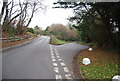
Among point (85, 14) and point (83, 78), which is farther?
point (85, 14)

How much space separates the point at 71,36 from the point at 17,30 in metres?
29.1

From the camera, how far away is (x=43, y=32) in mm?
77375

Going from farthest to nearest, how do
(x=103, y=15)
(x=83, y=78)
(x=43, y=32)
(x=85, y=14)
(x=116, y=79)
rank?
(x=43, y=32), (x=85, y=14), (x=103, y=15), (x=83, y=78), (x=116, y=79)

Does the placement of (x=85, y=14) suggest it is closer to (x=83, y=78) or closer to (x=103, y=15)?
(x=103, y=15)

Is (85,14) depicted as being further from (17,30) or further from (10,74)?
(17,30)

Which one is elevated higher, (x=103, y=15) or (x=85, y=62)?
(x=103, y=15)

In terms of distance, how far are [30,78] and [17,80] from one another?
46cm

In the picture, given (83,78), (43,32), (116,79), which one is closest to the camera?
(116,79)

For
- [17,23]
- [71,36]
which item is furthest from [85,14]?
[71,36]

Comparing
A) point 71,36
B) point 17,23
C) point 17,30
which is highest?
point 17,23

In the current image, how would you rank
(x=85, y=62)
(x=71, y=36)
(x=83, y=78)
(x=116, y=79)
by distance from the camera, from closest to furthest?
(x=116, y=79) < (x=83, y=78) < (x=85, y=62) < (x=71, y=36)

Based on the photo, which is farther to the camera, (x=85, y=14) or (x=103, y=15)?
(x=85, y=14)

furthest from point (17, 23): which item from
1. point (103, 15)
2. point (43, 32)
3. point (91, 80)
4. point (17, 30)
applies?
point (43, 32)

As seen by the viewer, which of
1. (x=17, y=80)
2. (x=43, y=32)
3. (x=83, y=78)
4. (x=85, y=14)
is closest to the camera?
(x=17, y=80)
